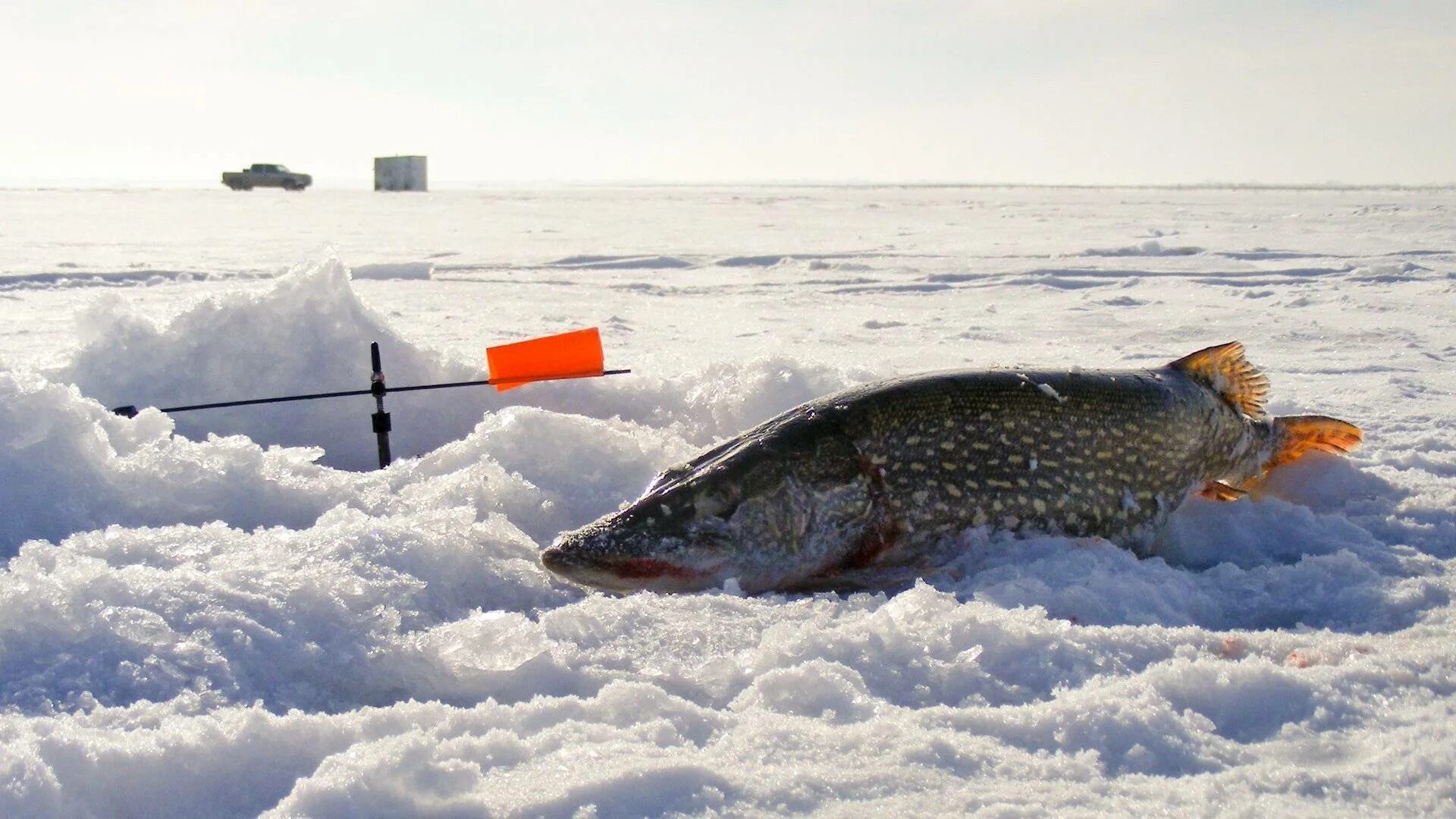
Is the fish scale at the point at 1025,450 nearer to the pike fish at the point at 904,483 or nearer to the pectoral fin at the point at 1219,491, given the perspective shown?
the pike fish at the point at 904,483

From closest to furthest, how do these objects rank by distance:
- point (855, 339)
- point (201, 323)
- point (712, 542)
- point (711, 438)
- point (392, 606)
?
point (392, 606), point (712, 542), point (711, 438), point (201, 323), point (855, 339)

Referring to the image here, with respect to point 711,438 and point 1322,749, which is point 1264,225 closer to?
point 711,438

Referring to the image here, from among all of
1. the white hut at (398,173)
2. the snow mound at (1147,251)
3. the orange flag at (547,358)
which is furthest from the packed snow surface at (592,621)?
the white hut at (398,173)

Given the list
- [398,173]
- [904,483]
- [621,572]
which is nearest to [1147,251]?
[904,483]

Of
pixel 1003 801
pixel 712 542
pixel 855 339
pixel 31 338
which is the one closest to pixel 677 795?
pixel 1003 801

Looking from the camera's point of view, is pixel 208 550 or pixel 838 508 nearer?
pixel 208 550

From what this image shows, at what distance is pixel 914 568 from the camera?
329cm

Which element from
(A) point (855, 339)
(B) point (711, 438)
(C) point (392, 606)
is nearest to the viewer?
(C) point (392, 606)

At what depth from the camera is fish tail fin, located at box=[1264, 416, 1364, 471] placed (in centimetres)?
411

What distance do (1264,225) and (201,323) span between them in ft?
61.3

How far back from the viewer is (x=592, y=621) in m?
2.68

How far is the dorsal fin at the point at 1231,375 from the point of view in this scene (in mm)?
4020

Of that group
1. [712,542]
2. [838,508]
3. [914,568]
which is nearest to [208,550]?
[712,542]

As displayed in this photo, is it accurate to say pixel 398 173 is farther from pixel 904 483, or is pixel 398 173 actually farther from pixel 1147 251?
pixel 904 483
